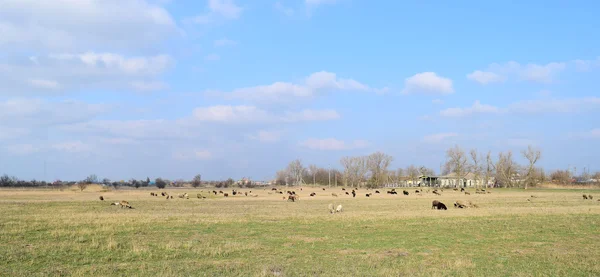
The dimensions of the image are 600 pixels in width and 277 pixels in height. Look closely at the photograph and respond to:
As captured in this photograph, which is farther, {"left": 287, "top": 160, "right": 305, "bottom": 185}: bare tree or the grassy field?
{"left": 287, "top": 160, "right": 305, "bottom": 185}: bare tree

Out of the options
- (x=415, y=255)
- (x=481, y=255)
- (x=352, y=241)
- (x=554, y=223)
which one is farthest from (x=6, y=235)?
(x=554, y=223)

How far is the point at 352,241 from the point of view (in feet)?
56.5

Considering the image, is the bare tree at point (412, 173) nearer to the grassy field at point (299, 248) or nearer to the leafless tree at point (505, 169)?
the leafless tree at point (505, 169)

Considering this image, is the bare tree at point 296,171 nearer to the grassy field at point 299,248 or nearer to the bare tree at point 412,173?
the bare tree at point 412,173

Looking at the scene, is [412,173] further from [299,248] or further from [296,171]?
[299,248]

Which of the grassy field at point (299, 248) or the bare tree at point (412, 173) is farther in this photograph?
the bare tree at point (412, 173)

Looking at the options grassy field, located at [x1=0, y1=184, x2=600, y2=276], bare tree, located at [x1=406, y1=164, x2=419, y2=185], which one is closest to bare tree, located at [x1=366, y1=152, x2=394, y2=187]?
bare tree, located at [x1=406, y1=164, x2=419, y2=185]

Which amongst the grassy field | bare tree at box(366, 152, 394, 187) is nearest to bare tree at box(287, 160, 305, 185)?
bare tree at box(366, 152, 394, 187)

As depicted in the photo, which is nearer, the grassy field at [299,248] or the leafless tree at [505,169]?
the grassy field at [299,248]

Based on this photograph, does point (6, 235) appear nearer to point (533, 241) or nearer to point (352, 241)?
point (352, 241)

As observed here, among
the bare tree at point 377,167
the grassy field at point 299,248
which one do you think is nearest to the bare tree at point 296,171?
the bare tree at point 377,167

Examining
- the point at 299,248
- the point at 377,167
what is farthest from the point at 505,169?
the point at 299,248

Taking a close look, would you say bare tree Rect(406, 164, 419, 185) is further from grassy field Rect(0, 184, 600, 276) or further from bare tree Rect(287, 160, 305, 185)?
grassy field Rect(0, 184, 600, 276)

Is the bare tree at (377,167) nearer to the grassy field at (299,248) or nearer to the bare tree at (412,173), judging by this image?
the bare tree at (412,173)
